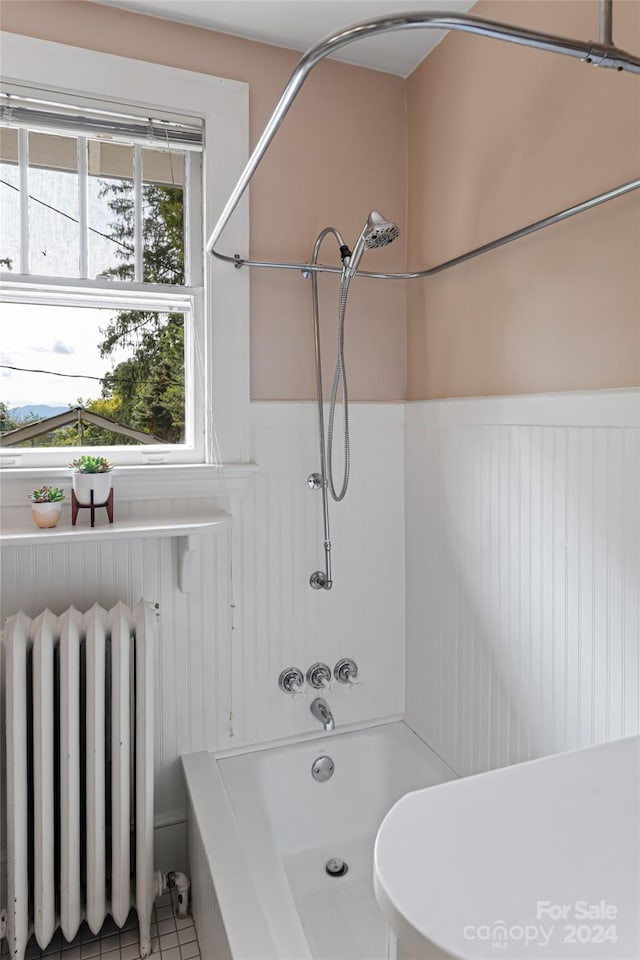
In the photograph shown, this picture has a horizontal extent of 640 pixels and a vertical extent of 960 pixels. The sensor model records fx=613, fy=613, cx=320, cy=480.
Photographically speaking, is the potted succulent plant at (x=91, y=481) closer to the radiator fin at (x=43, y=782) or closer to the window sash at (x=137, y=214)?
the radiator fin at (x=43, y=782)

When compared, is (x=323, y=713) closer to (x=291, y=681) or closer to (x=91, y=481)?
(x=291, y=681)

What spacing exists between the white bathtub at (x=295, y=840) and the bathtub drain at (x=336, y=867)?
13mm

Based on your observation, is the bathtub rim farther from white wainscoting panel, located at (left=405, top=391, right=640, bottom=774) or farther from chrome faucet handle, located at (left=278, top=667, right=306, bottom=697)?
white wainscoting panel, located at (left=405, top=391, right=640, bottom=774)

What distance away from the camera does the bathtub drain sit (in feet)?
5.84

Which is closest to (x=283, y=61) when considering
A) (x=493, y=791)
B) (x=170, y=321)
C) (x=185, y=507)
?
(x=170, y=321)

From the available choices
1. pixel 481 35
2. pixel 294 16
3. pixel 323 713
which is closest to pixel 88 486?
pixel 323 713

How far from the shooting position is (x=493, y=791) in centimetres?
84

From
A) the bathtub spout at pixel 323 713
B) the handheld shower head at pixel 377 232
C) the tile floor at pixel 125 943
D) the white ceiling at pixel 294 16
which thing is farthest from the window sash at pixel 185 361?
the tile floor at pixel 125 943

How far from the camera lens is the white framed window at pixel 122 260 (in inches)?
66.5

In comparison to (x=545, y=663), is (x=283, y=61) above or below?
above

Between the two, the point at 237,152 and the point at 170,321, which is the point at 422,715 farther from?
the point at 237,152

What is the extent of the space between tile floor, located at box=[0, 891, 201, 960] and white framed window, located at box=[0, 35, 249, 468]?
126 centimetres

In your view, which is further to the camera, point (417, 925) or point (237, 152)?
point (237, 152)

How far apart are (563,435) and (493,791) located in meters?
0.81
